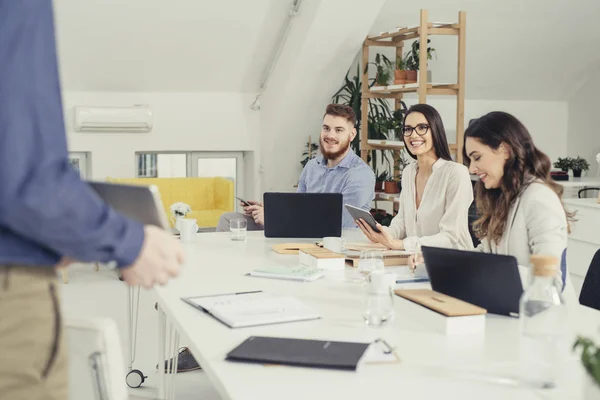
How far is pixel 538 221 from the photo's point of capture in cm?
269

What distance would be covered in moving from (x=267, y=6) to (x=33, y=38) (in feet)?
19.1

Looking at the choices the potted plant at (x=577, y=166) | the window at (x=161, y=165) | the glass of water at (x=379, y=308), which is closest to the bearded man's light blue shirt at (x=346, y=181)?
the glass of water at (x=379, y=308)

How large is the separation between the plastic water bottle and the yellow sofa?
5.36m

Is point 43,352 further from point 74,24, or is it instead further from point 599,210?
point 74,24

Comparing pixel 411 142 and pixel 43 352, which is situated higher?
pixel 411 142

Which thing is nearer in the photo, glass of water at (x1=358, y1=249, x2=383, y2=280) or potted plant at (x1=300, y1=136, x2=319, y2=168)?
glass of water at (x1=358, y1=249, x2=383, y2=280)

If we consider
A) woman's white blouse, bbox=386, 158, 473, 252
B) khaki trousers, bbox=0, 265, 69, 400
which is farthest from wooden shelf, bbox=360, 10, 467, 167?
khaki trousers, bbox=0, 265, 69, 400

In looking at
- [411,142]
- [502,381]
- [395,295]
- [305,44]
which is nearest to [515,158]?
[395,295]

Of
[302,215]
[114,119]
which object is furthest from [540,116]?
[302,215]

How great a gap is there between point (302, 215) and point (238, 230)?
31 centimetres

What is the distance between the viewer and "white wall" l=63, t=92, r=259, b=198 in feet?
24.1

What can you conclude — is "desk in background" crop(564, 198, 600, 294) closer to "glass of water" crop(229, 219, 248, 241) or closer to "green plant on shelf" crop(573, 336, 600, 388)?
"glass of water" crop(229, 219, 248, 241)

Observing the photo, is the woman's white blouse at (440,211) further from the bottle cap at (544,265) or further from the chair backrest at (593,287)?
the bottle cap at (544,265)

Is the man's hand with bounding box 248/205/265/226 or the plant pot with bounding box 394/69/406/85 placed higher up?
the plant pot with bounding box 394/69/406/85
